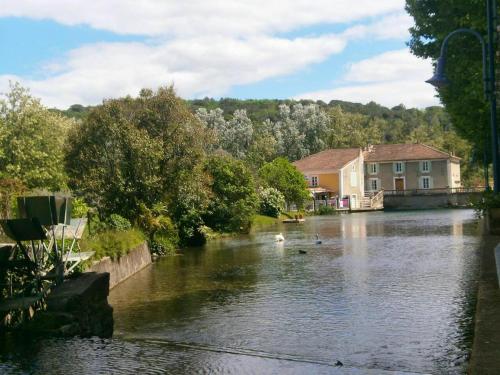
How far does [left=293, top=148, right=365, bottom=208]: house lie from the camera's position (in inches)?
3115

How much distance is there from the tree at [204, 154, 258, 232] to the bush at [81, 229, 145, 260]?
→ 45.7 feet

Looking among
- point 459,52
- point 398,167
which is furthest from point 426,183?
point 459,52

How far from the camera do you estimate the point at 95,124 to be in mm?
27578

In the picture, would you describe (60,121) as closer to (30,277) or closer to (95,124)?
(95,124)

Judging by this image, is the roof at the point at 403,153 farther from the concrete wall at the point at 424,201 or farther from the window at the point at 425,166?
the concrete wall at the point at 424,201

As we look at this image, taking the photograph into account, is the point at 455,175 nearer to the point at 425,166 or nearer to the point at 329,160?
the point at 425,166

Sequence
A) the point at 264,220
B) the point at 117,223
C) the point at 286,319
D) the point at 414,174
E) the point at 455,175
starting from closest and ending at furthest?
1. the point at 286,319
2. the point at 117,223
3. the point at 264,220
4. the point at 414,174
5. the point at 455,175

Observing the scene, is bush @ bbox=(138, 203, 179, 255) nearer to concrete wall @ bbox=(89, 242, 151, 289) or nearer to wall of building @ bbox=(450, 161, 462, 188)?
concrete wall @ bbox=(89, 242, 151, 289)

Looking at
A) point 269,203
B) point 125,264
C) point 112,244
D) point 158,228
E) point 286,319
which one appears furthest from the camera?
point 269,203

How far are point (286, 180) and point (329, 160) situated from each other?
19.4m

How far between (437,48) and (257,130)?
69171 mm

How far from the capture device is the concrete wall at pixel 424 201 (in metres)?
77.8

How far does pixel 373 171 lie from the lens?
291 ft

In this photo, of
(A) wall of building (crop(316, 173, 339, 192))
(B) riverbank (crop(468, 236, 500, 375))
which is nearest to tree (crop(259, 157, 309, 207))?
(A) wall of building (crop(316, 173, 339, 192))
